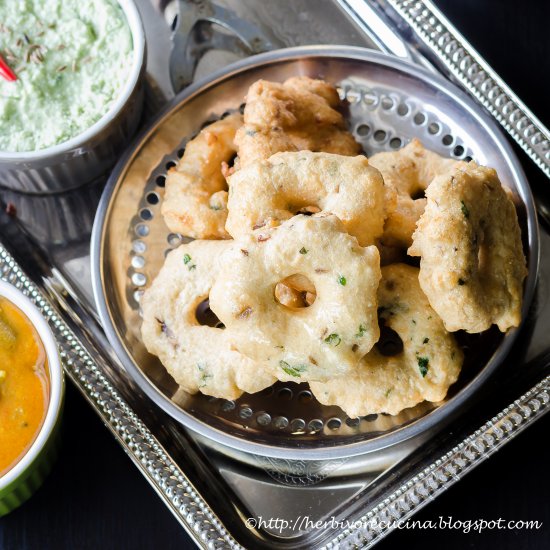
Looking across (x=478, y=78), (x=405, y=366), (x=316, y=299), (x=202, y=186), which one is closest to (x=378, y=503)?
(x=405, y=366)

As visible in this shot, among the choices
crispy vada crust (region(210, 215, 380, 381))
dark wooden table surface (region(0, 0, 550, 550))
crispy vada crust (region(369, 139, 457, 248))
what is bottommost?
dark wooden table surface (region(0, 0, 550, 550))

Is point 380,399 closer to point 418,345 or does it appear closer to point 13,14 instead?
point 418,345

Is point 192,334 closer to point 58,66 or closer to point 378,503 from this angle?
point 378,503

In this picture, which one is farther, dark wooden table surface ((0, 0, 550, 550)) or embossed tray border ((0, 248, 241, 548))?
dark wooden table surface ((0, 0, 550, 550))

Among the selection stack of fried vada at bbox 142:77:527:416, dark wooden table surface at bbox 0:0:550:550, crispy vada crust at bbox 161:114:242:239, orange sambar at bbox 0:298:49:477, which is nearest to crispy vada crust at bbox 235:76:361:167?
stack of fried vada at bbox 142:77:527:416

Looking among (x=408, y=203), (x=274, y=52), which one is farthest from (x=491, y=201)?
(x=274, y=52)

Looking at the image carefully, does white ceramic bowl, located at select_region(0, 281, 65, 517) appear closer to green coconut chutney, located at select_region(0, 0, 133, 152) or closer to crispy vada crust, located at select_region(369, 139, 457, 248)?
green coconut chutney, located at select_region(0, 0, 133, 152)

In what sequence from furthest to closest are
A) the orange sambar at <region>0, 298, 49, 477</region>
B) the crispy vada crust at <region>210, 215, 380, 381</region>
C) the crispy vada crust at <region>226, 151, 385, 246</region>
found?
the orange sambar at <region>0, 298, 49, 477</region>, the crispy vada crust at <region>226, 151, 385, 246</region>, the crispy vada crust at <region>210, 215, 380, 381</region>
